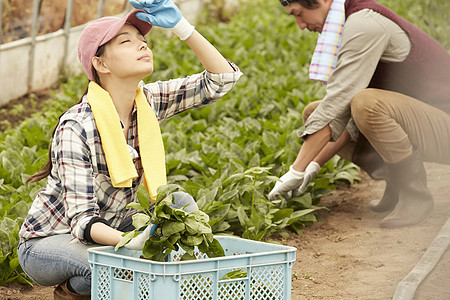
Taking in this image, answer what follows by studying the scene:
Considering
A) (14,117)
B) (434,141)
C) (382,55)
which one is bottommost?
(14,117)

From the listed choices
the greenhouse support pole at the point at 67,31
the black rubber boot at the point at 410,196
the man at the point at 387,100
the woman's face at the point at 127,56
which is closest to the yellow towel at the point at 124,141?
the woman's face at the point at 127,56

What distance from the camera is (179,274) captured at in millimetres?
2412

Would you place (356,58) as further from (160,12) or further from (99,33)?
(99,33)

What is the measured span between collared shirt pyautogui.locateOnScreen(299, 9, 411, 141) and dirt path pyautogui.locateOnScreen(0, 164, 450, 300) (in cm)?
63

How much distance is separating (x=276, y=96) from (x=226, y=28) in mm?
4033

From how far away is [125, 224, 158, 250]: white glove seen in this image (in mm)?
2590

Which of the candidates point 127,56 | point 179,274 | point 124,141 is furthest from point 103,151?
point 179,274

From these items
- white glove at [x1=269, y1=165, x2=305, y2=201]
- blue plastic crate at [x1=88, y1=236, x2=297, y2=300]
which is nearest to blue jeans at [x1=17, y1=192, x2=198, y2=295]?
blue plastic crate at [x1=88, y1=236, x2=297, y2=300]

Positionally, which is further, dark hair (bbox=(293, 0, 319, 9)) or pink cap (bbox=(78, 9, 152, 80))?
dark hair (bbox=(293, 0, 319, 9))

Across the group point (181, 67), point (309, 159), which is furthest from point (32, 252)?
point (181, 67)

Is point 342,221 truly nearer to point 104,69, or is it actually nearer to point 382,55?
point 382,55

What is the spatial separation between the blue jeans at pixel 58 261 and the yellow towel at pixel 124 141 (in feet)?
0.75

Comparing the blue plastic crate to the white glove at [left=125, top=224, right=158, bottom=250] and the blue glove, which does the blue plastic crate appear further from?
the blue glove

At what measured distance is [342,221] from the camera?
4758mm
